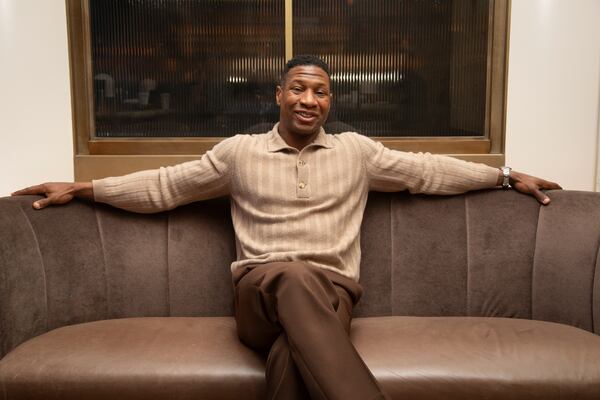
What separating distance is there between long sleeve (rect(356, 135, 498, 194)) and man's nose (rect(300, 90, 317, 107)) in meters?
0.22

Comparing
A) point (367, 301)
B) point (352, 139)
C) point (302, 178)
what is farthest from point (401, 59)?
point (367, 301)

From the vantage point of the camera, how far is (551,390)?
1539mm

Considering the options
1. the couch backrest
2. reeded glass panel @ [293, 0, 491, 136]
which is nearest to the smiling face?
the couch backrest

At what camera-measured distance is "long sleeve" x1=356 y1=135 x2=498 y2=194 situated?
199 centimetres

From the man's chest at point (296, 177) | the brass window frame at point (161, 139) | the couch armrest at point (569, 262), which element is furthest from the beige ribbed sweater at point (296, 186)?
the brass window frame at point (161, 139)

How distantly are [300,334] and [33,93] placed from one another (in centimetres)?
156

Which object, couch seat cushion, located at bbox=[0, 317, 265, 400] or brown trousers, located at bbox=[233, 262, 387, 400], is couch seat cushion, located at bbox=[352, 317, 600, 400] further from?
couch seat cushion, located at bbox=[0, 317, 265, 400]

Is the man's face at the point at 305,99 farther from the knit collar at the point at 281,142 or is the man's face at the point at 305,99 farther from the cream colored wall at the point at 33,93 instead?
the cream colored wall at the point at 33,93

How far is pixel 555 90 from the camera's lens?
2.34 metres

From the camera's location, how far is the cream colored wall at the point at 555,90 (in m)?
2.30

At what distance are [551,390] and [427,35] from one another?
1.50 meters

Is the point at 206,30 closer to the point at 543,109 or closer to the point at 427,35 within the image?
the point at 427,35

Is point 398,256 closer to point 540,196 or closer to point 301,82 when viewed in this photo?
point 540,196

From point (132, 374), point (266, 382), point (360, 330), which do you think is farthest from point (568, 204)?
point (132, 374)
